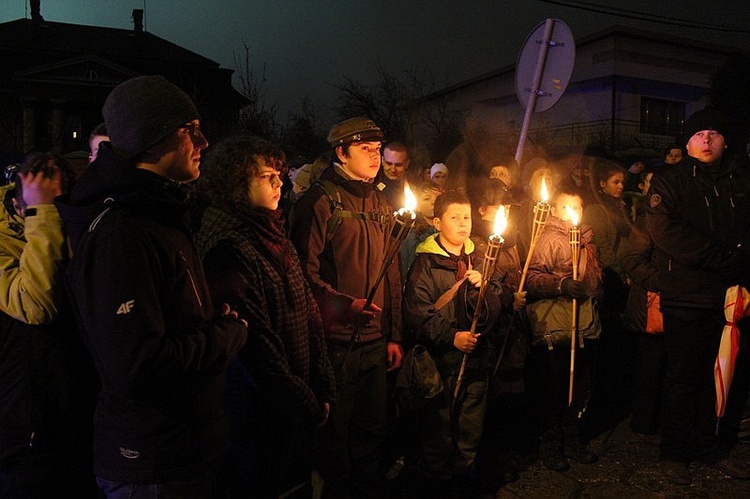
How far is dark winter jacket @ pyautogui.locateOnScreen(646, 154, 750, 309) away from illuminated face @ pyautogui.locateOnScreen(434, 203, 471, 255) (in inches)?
62.2

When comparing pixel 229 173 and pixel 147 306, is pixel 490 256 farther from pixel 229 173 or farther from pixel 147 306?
pixel 147 306

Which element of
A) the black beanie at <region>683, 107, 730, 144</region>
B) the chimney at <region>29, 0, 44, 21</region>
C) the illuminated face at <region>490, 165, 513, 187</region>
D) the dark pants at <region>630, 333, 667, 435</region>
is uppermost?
the chimney at <region>29, 0, 44, 21</region>

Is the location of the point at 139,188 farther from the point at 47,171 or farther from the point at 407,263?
the point at 407,263

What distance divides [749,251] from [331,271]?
10.6ft

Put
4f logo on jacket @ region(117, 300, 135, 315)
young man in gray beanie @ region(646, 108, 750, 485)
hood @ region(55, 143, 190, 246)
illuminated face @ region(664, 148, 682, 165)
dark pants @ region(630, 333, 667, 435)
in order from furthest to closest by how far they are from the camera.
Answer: illuminated face @ region(664, 148, 682, 165) < dark pants @ region(630, 333, 667, 435) < young man in gray beanie @ region(646, 108, 750, 485) < hood @ region(55, 143, 190, 246) < 4f logo on jacket @ region(117, 300, 135, 315)

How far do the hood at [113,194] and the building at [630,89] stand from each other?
30.6m

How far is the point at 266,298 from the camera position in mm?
2982

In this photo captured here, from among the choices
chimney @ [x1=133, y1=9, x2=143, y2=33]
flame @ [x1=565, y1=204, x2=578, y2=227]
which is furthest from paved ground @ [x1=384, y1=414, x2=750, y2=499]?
chimney @ [x1=133, y1=9, x2=143, y2=33]

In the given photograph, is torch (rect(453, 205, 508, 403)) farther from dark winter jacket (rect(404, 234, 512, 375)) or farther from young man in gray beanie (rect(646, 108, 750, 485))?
young man in gray beanie (rect(646, 108, 750, 485))

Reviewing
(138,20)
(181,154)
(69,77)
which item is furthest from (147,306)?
(138,20)

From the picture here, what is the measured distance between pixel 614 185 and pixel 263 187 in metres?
4.66

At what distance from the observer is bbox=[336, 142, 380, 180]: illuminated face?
4.04m

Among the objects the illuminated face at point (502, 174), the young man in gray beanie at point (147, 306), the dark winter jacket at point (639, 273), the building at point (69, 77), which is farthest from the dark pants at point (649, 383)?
the building at point (69, 77)

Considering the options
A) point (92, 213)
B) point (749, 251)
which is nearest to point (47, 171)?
point (92, 213)
